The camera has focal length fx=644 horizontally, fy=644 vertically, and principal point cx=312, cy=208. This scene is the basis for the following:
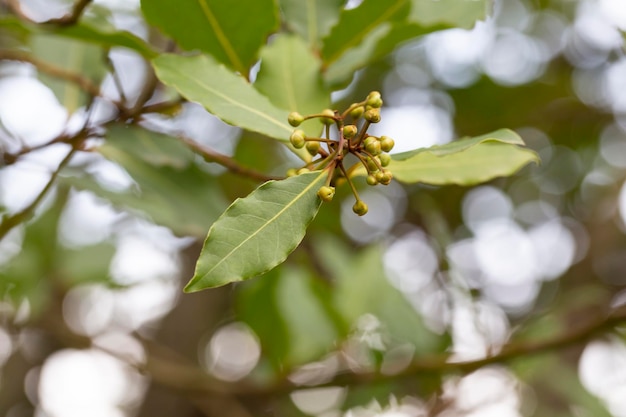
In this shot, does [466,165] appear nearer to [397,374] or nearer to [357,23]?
[357,23]

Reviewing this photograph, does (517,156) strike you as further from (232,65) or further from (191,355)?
(191,355)

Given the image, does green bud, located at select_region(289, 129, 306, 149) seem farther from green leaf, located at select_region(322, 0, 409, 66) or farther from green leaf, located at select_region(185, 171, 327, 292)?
green leaf, located at select_region(322, 0, 409, 66)

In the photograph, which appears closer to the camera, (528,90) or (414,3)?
(414,3)

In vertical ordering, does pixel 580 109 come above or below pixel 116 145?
below

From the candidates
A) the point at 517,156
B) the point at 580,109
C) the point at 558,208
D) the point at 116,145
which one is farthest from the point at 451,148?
the point at 558,208

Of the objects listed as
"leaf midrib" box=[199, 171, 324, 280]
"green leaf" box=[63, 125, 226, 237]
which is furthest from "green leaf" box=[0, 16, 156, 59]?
"leaf midrib" box=[199, 171, 324, 280]
